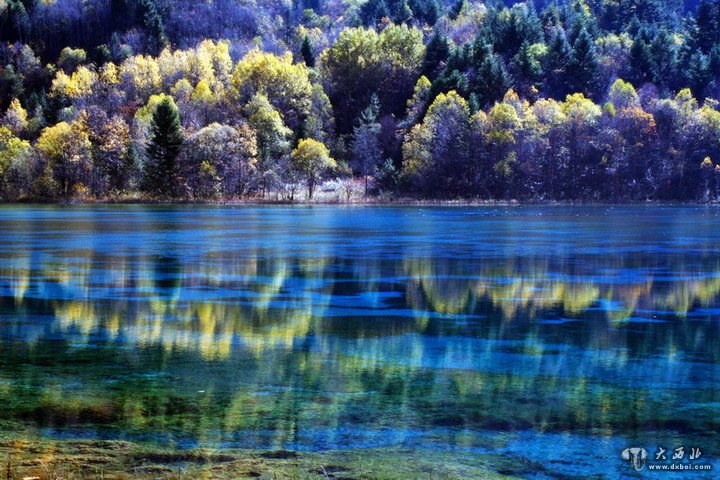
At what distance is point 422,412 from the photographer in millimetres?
11875

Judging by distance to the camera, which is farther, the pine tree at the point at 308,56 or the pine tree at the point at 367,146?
the pine tree at the point at 308,56

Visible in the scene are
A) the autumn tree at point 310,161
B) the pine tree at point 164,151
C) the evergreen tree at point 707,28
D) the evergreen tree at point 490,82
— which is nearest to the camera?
the pine tree at point 164,151

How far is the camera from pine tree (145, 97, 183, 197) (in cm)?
11600

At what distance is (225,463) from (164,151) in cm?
11057

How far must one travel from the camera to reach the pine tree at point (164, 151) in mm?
116000

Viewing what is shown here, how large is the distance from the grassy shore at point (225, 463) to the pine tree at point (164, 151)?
357 feet


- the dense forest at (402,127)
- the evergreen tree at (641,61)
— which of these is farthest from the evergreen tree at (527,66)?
the evergreen tree at (641,61)

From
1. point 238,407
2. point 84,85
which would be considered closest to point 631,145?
point 84,85

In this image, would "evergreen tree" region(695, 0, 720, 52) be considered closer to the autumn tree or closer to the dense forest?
the dense forest

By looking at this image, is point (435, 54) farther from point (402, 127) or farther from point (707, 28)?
point (707, 28)

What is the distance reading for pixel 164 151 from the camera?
117m

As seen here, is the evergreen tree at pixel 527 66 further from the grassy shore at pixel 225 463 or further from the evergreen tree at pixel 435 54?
the grassy shore at pixel 225 463

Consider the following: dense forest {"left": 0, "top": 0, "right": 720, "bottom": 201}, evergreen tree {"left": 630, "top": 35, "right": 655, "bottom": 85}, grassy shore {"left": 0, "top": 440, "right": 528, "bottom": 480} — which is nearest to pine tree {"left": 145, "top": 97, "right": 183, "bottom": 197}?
dense forest {"left": 0, "top": 0, "right": 720, "bottom": 201}

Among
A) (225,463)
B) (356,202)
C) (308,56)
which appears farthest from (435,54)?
(225,463)
